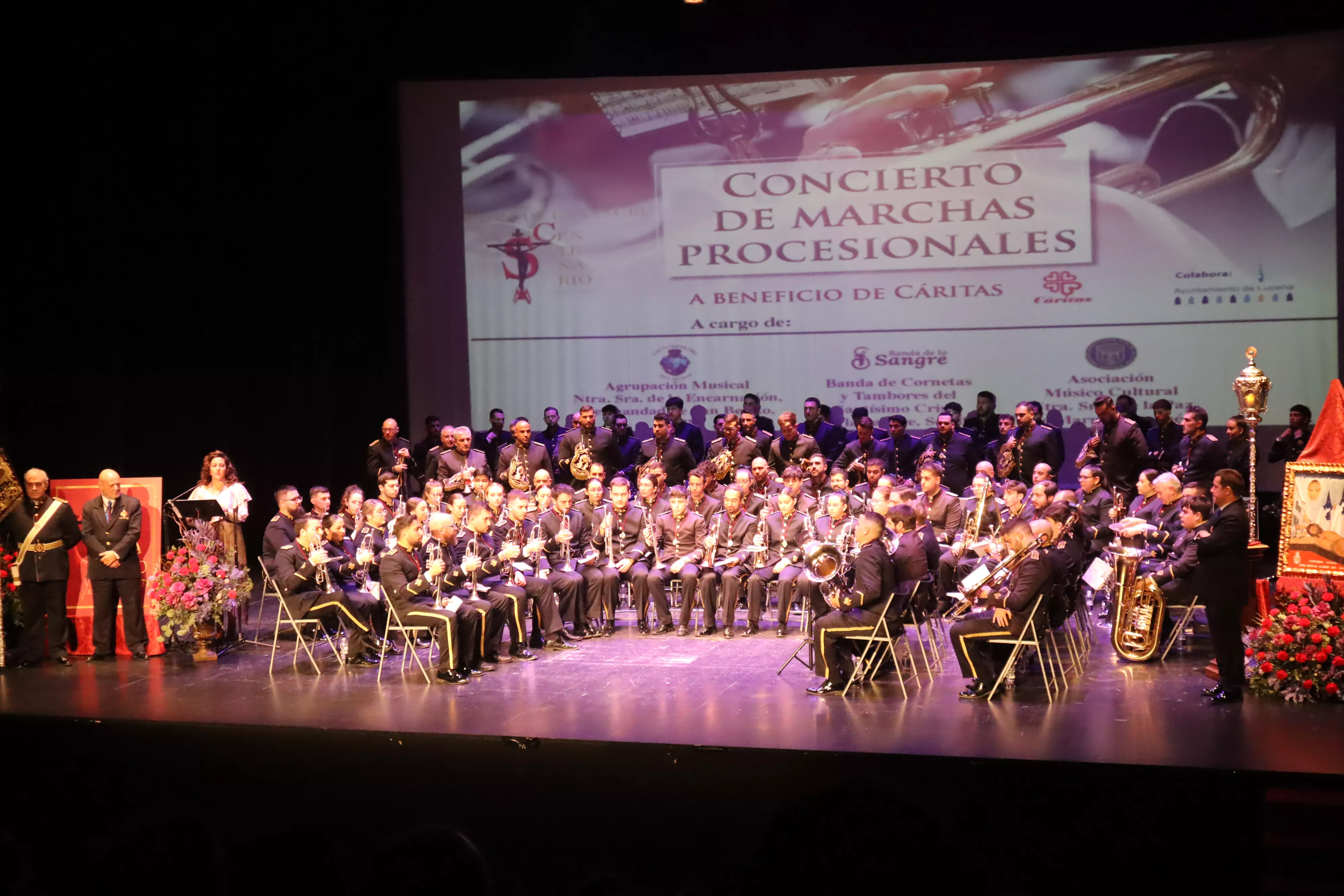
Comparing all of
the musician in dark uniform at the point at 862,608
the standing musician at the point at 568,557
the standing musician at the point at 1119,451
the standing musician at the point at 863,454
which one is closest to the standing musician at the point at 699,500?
the standing musician at the point at 568,557

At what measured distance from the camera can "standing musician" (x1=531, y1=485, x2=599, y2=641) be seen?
9.55m

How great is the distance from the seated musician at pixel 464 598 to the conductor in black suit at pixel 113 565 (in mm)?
2395

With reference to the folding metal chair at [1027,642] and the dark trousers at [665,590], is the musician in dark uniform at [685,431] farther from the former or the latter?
the folding metal chair at [1027,642]

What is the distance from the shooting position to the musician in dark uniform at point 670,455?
11.6 m

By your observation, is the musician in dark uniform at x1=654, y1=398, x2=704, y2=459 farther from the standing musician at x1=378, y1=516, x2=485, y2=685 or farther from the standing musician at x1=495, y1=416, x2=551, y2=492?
the standing musician at x1=378, y1=516, x2=485, y2=685

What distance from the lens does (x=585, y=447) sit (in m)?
11.9

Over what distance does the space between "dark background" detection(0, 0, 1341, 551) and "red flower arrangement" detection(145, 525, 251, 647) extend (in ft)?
8.38

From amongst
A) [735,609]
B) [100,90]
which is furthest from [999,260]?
[100,90]

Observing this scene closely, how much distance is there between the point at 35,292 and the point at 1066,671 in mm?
9214

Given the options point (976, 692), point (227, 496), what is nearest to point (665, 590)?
point (976, 692)

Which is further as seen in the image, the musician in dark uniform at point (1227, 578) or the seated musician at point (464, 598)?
the seated musician at point (464, 598)

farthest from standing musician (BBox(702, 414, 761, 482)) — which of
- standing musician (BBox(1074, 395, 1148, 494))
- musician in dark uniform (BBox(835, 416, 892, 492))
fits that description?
standing musician (BBox(1074, 395, 1148, 494))

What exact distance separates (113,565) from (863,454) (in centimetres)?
653

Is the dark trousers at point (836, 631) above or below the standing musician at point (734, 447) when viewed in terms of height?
below
